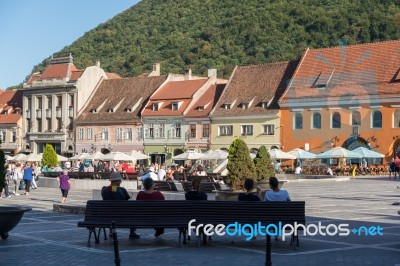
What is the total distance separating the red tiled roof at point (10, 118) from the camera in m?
81.4

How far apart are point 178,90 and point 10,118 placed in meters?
22.6

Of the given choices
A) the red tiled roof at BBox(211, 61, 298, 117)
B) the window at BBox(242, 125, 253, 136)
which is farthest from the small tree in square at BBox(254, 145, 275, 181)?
the window at BBox(242, 125, 253, 136)

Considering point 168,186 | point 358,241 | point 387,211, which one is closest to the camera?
point 358,241

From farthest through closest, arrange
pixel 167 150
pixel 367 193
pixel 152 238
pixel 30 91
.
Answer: pixel 30 91, pixel 167 150, pixel 367 193, pixel 152 238

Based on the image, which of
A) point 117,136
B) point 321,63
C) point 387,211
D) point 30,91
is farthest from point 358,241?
point 30,91

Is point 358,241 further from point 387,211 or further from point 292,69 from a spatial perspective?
point 292,69

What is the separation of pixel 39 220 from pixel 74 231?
343 centimetres

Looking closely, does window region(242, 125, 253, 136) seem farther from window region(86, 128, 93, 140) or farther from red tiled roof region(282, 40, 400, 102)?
window region(86, 128, 93, 140)

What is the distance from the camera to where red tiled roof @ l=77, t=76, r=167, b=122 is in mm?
71250

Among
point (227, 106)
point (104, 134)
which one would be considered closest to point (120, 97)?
point (104, 134)

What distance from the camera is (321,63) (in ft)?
200

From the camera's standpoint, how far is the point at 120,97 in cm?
7356

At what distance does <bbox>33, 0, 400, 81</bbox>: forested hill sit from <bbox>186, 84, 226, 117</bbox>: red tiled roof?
2373 centimetres

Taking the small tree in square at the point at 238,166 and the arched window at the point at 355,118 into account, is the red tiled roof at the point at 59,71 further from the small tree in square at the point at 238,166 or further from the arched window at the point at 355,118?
the small tree in square at the point at 238,166
